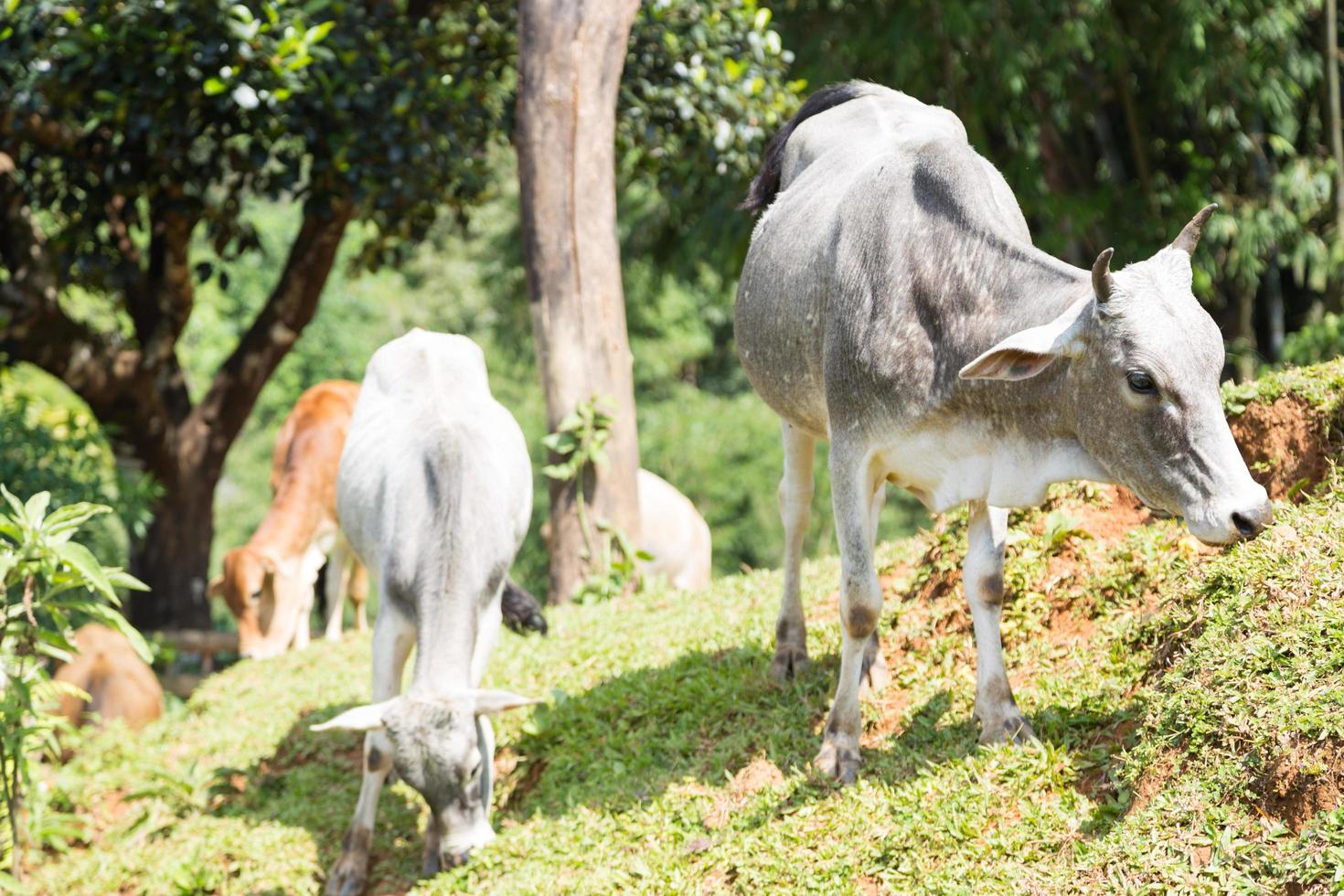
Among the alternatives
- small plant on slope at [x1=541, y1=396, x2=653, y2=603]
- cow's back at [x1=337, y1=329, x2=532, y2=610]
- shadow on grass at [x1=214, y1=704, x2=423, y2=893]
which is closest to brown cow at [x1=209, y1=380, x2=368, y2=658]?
small plant on slope at [x1=541, y1=396, x2=653, y2=603]

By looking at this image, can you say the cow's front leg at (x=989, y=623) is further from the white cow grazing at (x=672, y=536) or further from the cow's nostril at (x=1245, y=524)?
the white cow grazing at (x=672, y=536)

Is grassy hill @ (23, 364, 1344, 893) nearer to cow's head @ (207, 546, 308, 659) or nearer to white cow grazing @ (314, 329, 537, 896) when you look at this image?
white cow grazing @ (314, 329, 537, 896)

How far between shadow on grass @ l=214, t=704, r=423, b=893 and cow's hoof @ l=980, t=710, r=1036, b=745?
2504mm

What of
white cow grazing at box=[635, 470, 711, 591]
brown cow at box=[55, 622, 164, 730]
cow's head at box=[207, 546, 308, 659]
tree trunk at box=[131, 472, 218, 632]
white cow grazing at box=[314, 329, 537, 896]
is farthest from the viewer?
white cow grazing at box=[635, 470, 711, 591]

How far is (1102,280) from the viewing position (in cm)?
403

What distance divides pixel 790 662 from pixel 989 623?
1.36 meters

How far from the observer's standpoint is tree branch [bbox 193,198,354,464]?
11.3 meters

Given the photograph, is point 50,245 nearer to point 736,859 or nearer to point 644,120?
point 644,120

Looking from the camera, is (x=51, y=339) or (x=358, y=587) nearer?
(x=51, y=339)

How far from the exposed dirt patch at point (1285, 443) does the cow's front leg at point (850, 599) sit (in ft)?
5.22

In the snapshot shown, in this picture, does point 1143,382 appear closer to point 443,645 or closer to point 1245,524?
point 1245,524

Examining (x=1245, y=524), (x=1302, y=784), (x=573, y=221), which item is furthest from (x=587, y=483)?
(x=1302, y=784)

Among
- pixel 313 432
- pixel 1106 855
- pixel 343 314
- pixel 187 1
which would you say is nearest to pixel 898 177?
pixel 1106 855

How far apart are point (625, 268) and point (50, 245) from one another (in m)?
9.31
